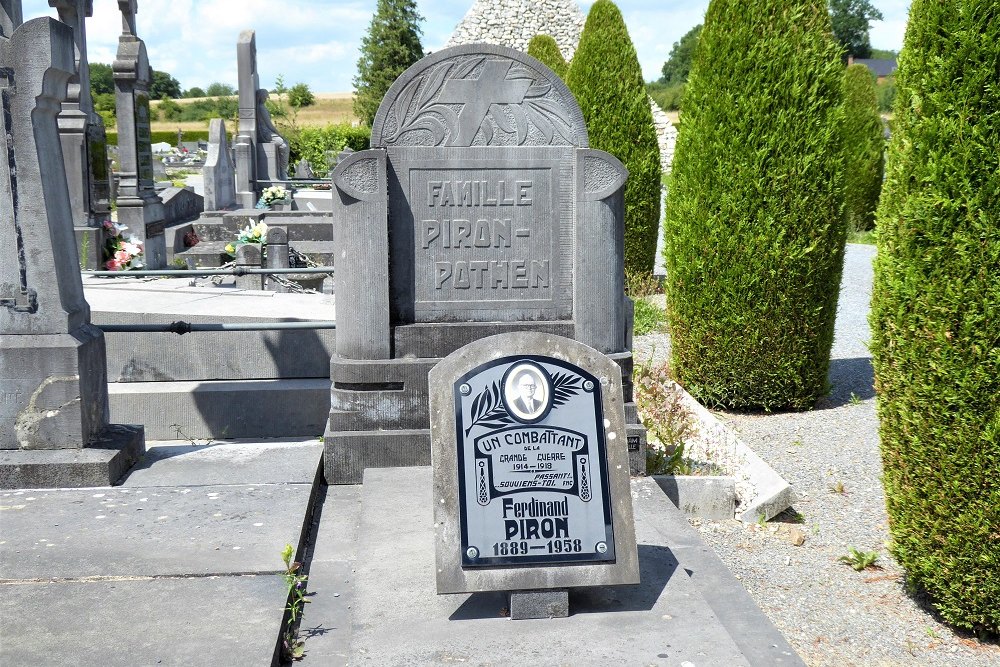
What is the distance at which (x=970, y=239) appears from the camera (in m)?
3.90

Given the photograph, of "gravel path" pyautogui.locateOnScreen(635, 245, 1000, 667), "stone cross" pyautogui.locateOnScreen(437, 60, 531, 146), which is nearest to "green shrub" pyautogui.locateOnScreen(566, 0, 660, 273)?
"gravel path" pyautogui.locateOnScreen(635, 245, 1000, 667)

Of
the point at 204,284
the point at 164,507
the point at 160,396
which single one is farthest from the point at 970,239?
the point at 204,284

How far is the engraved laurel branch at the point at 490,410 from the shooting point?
3324mm

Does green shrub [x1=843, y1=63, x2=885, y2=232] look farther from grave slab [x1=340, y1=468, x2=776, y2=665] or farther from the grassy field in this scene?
the grassy field

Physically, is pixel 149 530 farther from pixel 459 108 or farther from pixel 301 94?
pixel 301 94

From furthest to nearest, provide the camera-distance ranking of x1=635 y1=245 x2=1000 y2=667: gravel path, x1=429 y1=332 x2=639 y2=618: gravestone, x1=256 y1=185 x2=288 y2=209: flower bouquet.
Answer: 1. x1=256 y1=185 x2=288 y2=209: flower bouquet
2. x1=635 y1=245 x2=1000 y2=667: gravel path
3. x1=429 y1=332 x2=639 y2=618: gravestone

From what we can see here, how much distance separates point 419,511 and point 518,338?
1.34 meters

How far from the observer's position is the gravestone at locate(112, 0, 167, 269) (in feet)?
46.5

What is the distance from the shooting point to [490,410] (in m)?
3.33

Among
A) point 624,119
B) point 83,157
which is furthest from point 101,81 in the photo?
point 624,119

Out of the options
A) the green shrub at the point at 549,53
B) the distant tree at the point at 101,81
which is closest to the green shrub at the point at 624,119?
the green shrub at the point at 549,53

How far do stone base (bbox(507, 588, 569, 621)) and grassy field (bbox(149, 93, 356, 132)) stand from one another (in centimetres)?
5726

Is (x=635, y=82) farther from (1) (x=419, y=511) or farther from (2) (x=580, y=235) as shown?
(1) (x=419, y=511)

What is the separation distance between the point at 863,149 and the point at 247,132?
12.9m
